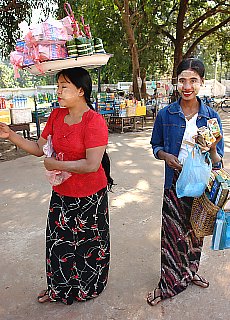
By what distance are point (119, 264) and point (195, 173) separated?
4.22ft

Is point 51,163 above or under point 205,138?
under

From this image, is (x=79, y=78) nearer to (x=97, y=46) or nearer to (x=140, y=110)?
(x=97, y=46)

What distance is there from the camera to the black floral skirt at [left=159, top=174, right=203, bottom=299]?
210 centimetres

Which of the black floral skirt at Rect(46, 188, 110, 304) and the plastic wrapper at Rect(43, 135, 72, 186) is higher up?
the plastic wrapper at Rect(43, 135, 72, 186)

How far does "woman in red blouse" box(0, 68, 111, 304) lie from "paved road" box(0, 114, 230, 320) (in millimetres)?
145

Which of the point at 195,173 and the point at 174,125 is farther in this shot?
the point at 174,125

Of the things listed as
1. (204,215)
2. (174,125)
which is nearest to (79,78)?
(174,125)

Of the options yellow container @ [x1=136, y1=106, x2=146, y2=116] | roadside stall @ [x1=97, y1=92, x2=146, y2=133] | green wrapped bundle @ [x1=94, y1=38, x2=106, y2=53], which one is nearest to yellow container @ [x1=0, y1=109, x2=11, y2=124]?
roadside stall @ [x1=97, y1=92, x2=146, y2=133]

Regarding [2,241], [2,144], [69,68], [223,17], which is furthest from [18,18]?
[223,17]

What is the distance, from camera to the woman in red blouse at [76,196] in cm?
186

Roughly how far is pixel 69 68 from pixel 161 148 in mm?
752

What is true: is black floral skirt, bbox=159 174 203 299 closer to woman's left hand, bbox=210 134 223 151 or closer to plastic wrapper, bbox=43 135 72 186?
woman's left hand, bbox=210 134 223 151

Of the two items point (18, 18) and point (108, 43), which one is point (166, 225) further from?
point (108, 43)

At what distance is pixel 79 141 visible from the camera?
189cm
